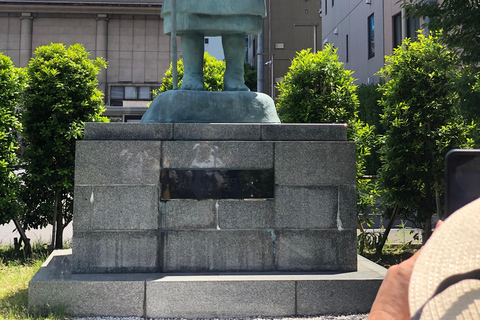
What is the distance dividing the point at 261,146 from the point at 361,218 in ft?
14.7

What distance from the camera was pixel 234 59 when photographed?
612 cm

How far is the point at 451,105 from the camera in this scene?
8.16 m

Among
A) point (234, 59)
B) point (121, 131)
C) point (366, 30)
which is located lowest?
point (121, 131)

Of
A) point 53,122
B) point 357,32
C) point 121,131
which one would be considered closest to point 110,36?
point 357,32

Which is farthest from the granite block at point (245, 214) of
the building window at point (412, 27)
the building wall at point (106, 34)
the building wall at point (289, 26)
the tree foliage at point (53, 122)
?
the building wall at point (289, 26)

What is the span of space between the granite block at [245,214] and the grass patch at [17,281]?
162 cm

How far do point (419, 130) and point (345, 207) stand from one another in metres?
3.47

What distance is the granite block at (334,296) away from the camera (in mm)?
4801

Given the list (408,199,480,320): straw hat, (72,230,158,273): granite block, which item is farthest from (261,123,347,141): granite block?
(408,199,480,320): straw hat

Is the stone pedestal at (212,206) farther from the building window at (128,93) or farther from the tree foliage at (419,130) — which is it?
the building window at (128,93)

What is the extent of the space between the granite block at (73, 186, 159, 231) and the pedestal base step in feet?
1.54

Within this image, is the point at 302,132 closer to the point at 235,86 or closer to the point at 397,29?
the point at 235,86

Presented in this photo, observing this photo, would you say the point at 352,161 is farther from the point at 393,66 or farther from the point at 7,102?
the point at 7,102

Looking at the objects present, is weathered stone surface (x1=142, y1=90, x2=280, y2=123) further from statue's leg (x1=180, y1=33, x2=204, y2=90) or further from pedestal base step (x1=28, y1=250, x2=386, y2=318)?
pedestal base step (x1=28, y1=250, x2=386, y2=318)
